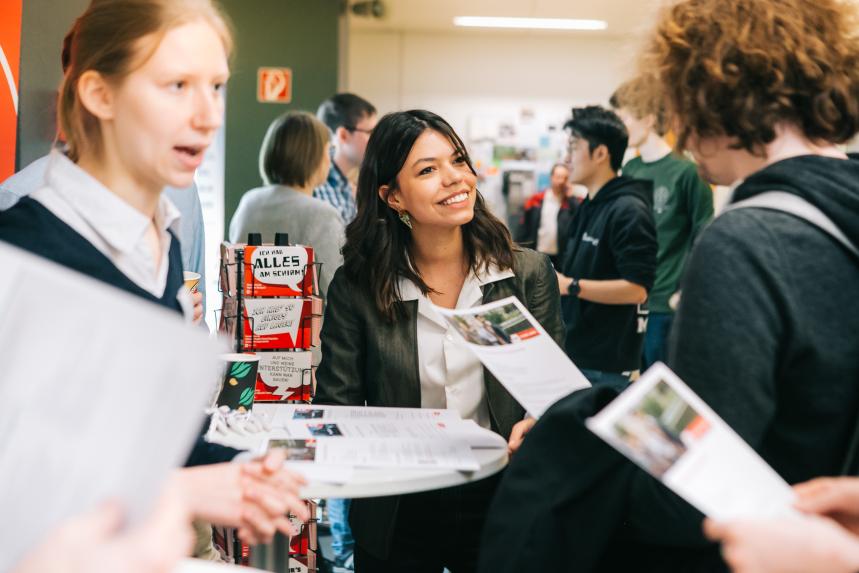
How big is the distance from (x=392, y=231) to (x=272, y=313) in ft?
1.32

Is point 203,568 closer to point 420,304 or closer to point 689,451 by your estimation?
point 689,451

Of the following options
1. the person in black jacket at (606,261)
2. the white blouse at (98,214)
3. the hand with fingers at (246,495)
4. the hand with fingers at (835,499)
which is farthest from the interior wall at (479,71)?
the hand with fingers at (835,499)

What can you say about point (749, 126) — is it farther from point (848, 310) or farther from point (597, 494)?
point (597, 494)

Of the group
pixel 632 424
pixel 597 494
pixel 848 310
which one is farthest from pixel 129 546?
pixel 848 310

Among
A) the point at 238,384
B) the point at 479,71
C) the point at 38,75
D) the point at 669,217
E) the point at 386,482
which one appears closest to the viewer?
the point at 386,482

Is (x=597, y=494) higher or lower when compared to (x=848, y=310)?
lower

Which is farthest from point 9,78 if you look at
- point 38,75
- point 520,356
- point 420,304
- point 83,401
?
point 83,401

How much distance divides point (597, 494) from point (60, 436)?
2.89 ft

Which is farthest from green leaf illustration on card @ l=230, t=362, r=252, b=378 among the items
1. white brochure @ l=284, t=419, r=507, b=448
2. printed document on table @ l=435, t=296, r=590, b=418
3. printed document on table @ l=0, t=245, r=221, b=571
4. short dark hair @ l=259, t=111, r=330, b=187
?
short dark hair @ l=259, t=111, r=330, b=187

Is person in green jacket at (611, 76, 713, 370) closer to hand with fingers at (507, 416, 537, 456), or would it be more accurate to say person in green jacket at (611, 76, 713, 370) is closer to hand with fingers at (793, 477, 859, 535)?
hand with fingers at (507, 416, 537, 456)

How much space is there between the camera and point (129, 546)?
→ 64cm

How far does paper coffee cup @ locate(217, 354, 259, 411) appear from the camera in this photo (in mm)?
1791

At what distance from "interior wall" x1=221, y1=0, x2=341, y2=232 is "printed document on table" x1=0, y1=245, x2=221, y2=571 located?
219 inches

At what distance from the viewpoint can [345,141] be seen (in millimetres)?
4355
